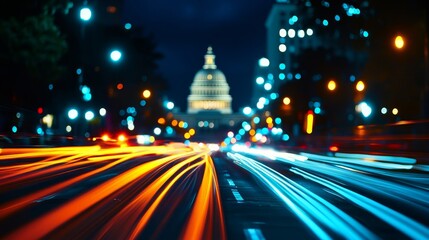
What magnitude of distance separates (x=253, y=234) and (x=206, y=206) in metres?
3.68

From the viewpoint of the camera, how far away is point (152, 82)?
Result: 102 metres

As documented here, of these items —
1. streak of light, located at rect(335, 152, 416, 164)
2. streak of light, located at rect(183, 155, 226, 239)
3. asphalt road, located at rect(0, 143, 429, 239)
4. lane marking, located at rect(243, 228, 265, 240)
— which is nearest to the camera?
lane marking, located at rect(243, 228, 265, 240)

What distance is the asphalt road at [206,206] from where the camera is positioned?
9664 mm

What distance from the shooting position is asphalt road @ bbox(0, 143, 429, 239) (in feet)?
31.7

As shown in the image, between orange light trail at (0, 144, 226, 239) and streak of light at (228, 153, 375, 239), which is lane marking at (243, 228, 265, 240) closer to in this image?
orange light trail at (0, 144, 226, 239)

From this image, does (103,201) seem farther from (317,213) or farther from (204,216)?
(317,213)

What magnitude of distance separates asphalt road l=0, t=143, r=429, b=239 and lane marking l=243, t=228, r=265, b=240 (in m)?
0.01

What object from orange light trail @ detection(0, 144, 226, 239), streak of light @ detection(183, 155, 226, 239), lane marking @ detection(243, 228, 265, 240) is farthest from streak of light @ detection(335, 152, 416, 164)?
lane marking @ detection(243, 228, 265, 240)

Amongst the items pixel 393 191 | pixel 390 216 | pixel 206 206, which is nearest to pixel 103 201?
pixel 206 206

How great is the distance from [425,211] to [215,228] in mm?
4693

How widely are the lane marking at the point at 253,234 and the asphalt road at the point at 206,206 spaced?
1 cm

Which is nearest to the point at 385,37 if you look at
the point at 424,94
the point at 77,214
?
the point at 424,94

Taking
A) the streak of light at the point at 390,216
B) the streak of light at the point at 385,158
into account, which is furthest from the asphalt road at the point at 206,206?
the streak of light at the point at 385,158

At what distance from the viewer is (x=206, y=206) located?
13.1 m
